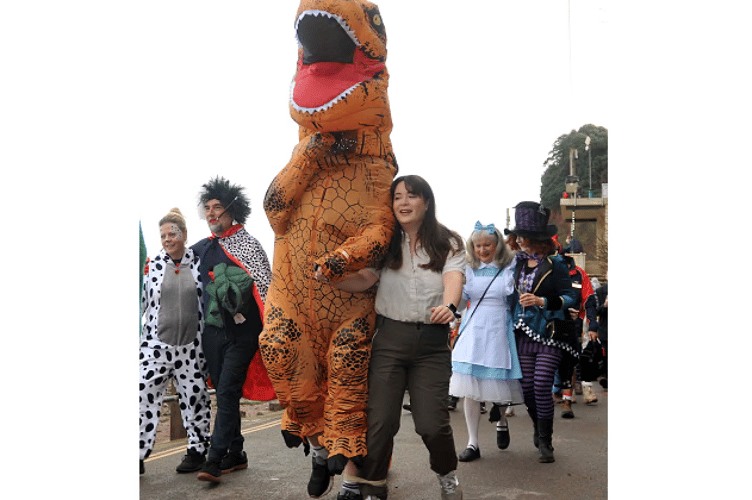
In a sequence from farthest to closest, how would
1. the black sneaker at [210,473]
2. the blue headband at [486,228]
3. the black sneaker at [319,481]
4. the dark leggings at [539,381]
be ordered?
1. the dark leggings at [539,381]
2. the blue headband at [486,228]
3. the black sneaker at [210,473]
4. the black sneaker at [319,481]

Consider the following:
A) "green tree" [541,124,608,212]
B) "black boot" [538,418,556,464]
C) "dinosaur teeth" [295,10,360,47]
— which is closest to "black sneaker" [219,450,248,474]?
"black boot" [538,418,556,464]

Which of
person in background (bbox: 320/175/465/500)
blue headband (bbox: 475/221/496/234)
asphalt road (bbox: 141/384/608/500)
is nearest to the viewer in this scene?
person in background (bbox: 320/175/465/500)

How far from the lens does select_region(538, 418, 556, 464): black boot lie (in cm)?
377

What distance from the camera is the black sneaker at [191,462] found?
378cm

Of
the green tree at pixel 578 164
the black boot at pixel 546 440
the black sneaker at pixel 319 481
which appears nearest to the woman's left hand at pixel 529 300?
the green tree at pixel 578 164

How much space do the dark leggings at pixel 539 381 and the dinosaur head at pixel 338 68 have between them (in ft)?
5.98

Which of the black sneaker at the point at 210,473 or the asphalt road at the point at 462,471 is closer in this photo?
the asphalt road at the point at 462,471

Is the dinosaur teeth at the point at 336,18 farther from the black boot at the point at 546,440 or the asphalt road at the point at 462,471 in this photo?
the black boot at the point at 546,440

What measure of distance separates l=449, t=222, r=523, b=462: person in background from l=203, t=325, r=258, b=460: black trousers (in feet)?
3.94

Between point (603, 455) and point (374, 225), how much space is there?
1.66 metres

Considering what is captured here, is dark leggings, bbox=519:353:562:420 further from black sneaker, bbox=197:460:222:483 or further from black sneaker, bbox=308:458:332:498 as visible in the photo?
black sneaker, bbox=197:460:222:483

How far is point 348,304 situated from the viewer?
313cm

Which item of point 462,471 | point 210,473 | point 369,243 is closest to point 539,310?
point 462,471
